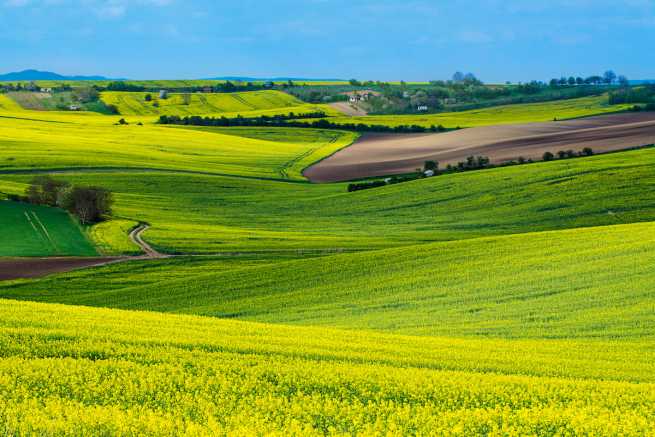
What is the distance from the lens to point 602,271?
32531 millimetres

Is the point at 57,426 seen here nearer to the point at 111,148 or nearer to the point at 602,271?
the point at 602,271

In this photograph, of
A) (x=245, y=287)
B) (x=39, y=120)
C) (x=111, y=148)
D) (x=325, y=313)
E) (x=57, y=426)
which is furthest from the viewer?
(x=39, y=120)

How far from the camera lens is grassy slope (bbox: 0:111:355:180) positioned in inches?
3468

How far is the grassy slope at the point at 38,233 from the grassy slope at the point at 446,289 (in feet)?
22.2

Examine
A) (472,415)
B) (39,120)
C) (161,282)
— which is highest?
(39,120)

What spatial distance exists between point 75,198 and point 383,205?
2479cm

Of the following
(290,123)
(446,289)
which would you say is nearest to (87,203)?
(446,289)

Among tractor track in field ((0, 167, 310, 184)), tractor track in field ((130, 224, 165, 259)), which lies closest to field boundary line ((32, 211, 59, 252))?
tractor track in field ((130, 224, 165, 259))

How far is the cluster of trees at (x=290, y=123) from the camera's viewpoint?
13075cm

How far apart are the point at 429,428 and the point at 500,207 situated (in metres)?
49.8

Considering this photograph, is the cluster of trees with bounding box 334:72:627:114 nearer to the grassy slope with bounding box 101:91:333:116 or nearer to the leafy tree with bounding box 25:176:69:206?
the grassy slope with bounding box 101:91:333:116

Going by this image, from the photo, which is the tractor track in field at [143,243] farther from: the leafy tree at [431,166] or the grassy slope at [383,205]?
the leafy tree at [431,166]

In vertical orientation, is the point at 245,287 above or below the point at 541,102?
below

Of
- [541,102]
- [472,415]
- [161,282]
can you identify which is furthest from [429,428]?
[541,102]
